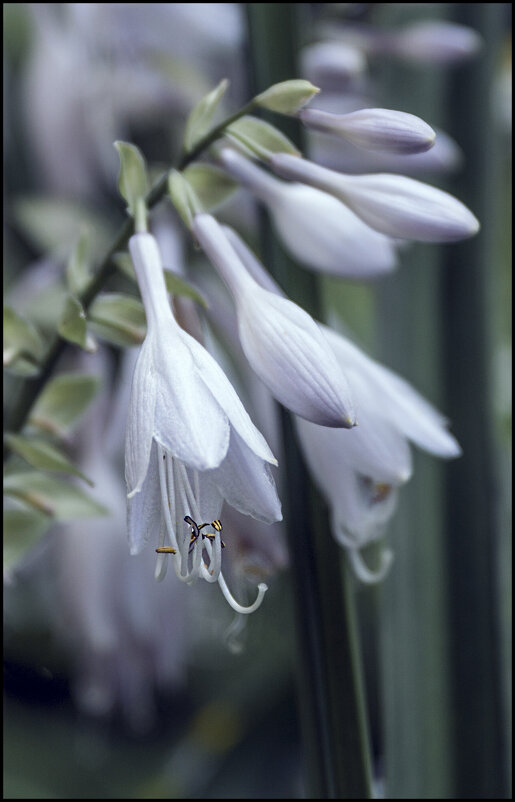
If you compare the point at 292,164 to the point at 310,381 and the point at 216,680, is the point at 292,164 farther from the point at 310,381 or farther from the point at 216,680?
the point at 216,680

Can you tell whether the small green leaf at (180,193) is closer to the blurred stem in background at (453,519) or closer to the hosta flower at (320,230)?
the hosta flower at (320,230)

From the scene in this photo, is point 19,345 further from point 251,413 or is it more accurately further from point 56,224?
point 56,224

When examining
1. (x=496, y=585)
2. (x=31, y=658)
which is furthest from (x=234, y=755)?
(x=496, y=585)

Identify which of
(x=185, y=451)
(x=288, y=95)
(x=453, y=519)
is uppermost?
(x=288, y=95)

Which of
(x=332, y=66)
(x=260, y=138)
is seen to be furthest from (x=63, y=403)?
(x=332, y=66)

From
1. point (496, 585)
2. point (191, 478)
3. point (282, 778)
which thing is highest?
point (191, 478)

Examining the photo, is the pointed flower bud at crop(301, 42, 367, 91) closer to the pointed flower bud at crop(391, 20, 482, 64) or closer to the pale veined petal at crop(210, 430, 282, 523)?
the pointed flower bud at crop(391, 20, 482, 64)
